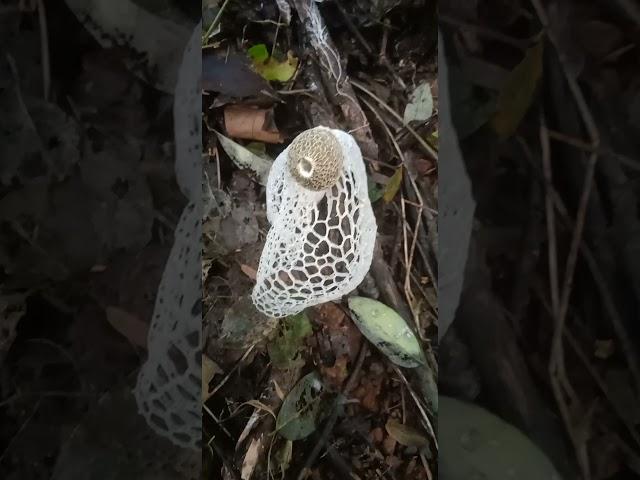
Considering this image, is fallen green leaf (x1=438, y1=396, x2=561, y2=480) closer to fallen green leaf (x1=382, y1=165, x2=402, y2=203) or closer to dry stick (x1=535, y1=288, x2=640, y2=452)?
dry stick (x1=535, y1=288, x2=640, y2=452)

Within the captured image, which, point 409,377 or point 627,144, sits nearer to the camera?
point 627,144

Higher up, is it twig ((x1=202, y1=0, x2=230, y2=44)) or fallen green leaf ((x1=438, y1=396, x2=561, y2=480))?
twig ((x1=202, y1=0, x2=230, y2=44))

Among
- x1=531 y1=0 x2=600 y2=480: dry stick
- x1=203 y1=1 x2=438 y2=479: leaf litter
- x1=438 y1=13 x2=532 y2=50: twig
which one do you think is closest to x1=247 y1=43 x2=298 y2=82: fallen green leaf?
x1=203 y1=1 x2=438 y2=479: leaf litter

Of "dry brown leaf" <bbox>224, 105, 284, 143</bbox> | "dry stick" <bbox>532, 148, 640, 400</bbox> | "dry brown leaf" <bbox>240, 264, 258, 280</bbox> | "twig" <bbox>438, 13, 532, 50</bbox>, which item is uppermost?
"twig" <bbox>438, 13, 532, 50</bbox>

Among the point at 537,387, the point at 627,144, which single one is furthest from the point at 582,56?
the point at 537,387

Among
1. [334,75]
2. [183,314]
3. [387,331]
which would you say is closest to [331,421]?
[387,331]

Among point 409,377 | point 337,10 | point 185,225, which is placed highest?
point 337,10

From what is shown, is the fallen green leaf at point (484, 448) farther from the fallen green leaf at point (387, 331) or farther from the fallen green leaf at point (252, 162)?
the fallen green leaf at point (252, 162)

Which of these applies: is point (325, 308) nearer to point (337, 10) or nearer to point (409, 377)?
point (409, 377)
